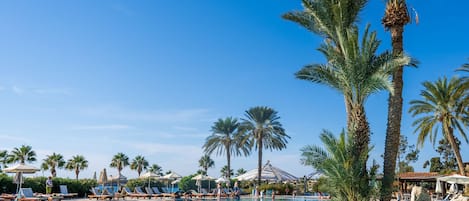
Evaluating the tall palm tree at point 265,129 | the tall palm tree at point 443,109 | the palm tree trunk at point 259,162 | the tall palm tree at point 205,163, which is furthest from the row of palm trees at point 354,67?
the tall palm tree at point 205,163

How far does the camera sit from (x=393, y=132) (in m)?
13.0

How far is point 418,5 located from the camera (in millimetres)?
14516

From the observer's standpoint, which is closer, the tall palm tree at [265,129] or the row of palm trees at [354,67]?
the row of palm trees at [354,67]

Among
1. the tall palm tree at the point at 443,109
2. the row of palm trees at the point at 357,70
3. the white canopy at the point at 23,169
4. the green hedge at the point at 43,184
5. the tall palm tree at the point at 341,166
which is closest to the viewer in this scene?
the tall palm tree at the point at 341,166

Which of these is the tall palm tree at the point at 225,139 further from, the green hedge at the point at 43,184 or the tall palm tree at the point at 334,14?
the tall palm tree at the point at 334,14

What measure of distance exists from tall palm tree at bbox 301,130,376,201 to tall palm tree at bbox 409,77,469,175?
60.5 ft

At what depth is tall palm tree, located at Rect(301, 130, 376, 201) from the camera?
11.8 meters

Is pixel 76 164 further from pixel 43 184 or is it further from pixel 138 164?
pixel 43 184

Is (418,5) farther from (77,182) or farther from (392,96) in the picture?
(77,182)

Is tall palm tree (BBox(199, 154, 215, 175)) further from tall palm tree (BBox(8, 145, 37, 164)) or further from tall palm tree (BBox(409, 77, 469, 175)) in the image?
tall palm tree (BBox(409, 77, 469, 175))

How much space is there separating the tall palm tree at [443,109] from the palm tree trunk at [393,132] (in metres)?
16.3

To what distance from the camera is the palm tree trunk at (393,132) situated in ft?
41.4

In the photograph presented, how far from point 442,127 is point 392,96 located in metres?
20.0

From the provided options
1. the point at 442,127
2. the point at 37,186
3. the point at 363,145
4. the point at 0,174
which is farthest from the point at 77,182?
the point at 442,127
